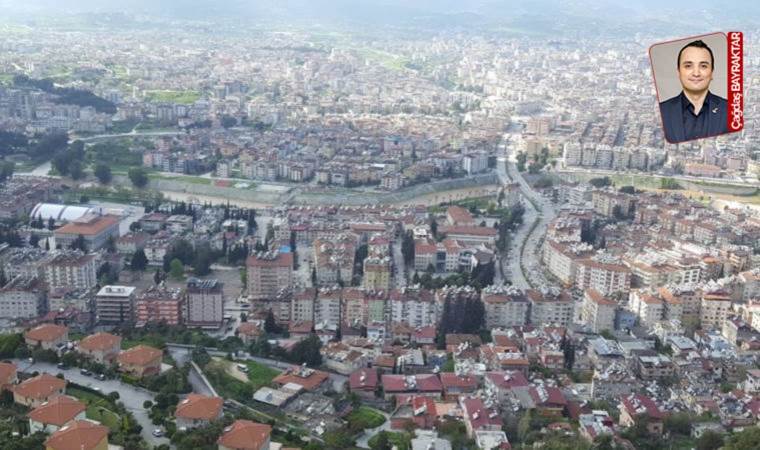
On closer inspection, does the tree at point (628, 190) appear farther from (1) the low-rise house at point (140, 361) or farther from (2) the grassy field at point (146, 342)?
(1) the low-rise house at point (140, 361)

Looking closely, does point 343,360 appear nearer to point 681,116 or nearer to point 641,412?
point 641,412

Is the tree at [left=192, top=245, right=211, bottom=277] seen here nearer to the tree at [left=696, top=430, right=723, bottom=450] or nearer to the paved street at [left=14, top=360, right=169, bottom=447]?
the paved street at [left=14, top=360, right=169, bottom=447]

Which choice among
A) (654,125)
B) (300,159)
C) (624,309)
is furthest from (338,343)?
(654,125)

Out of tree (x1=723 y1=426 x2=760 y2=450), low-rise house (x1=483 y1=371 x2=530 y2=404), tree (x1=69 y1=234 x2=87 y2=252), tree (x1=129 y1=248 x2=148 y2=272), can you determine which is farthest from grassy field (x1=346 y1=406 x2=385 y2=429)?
tree (x1=69 y1=234 x2=87 y2=252)

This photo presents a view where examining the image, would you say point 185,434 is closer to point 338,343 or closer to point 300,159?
point 338,343

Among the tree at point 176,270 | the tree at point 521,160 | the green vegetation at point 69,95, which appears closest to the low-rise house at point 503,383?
the tree at point 176,270

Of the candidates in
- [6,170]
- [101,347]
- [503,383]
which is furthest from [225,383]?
[6,170]
